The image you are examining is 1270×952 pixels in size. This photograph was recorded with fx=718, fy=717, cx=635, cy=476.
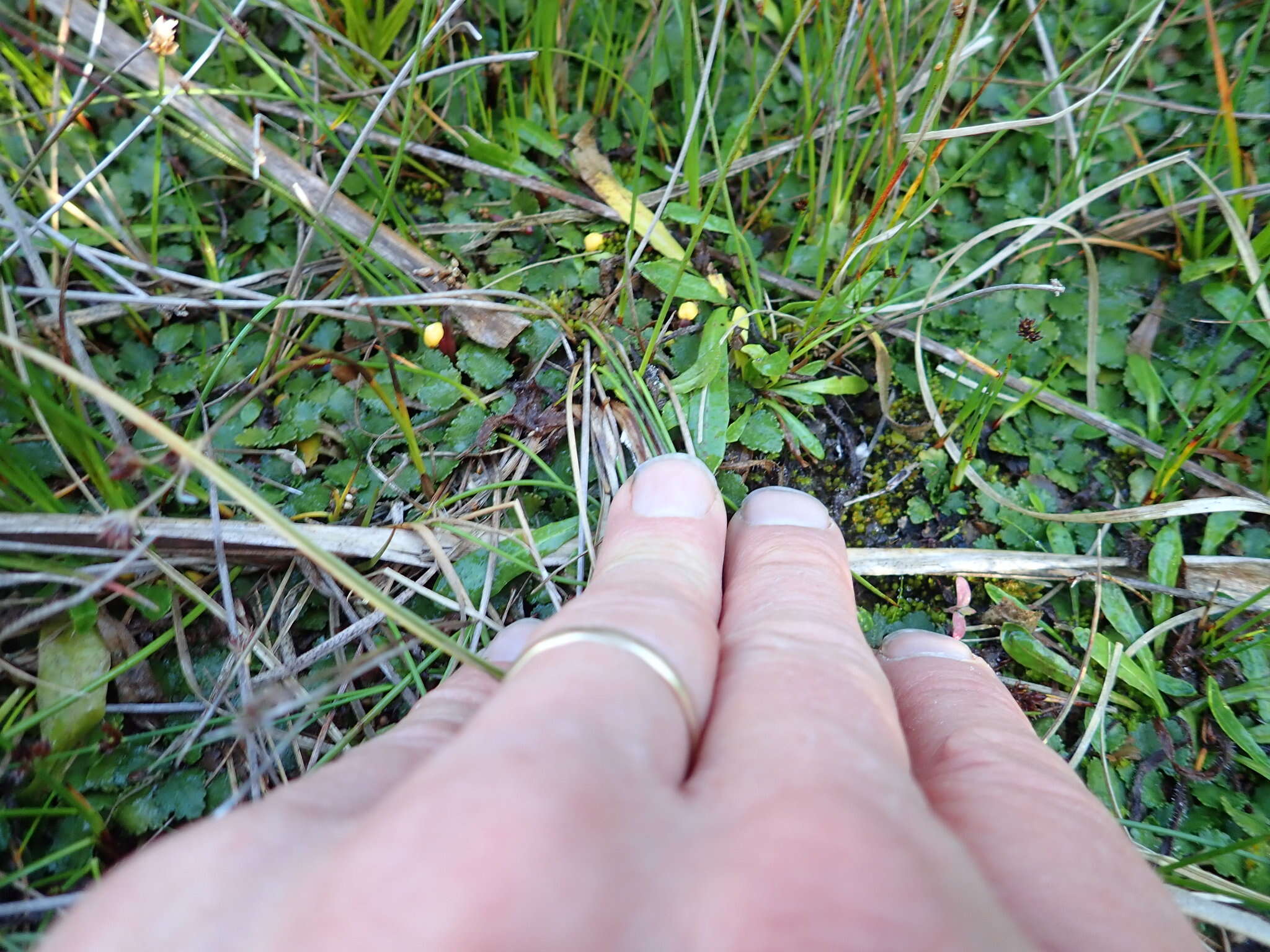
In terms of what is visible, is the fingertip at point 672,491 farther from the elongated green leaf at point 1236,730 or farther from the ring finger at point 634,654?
the elongated green leaf at point 1236,730

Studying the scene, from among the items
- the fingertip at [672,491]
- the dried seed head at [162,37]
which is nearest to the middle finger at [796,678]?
the fingertip at [672,491]

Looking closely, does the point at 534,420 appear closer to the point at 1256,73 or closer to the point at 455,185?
the point at 455,185

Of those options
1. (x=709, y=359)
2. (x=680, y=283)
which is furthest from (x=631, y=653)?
(x=680, y=283)

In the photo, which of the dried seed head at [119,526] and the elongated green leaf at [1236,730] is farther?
the elongated green leaf at [1236,730]

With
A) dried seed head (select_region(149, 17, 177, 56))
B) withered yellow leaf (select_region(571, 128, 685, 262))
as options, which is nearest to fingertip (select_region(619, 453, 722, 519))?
withered yellow leaf (select_region(571, 128, 685, 262))

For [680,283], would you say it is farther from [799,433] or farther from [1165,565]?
[1165,565]
